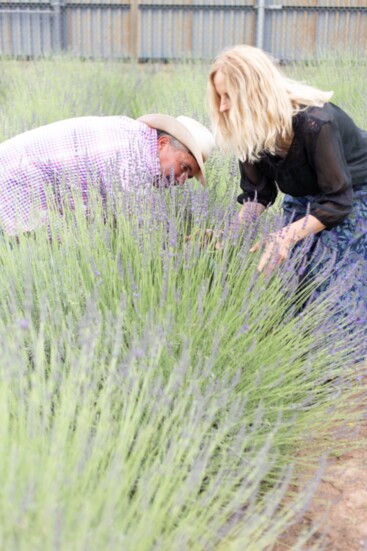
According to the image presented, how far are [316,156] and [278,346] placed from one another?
2.81 feet

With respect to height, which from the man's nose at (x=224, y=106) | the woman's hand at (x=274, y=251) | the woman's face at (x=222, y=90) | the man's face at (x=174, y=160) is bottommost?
the woman's hand at (x=274, y=251)

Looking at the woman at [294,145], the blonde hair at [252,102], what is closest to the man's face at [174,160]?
the woman at [294,145]

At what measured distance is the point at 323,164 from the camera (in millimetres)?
2986

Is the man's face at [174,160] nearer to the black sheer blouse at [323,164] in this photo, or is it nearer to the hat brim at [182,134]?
the hat brim at [182,134]

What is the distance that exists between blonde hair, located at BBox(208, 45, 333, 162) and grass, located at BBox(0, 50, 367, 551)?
28 centimetres

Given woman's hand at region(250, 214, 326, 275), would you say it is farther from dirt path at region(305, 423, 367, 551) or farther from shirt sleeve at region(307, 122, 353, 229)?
dirt path at region(305, 423, 367, 551)

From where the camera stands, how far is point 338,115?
10.1 ft

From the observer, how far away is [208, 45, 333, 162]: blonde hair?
2.87 meters

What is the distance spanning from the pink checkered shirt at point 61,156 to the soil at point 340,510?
1.42 metres

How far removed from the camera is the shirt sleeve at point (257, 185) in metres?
3.40

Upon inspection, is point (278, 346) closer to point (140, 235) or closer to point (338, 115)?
point (140, 235)

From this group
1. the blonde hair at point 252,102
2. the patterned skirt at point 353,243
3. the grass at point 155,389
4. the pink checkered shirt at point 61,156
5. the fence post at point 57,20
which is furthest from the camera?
the fence post at point 57,20

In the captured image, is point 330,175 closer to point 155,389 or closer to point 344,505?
point 344,505

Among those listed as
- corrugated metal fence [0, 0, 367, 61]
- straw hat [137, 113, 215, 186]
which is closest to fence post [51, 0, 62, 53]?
corrugated metal fence [0, 0, 367, 61]
